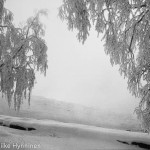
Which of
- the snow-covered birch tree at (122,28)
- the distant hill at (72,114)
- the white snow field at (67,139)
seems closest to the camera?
the snow-covered birch tree at (122,28)

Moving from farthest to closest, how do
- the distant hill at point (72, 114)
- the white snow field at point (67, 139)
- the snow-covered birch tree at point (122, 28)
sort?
1. the distant hill at point (72, 114)
2. the white snow field at point (67, 139)
3. the snow-covered birch tree at point (122, 28)

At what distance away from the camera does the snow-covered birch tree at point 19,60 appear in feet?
18.7

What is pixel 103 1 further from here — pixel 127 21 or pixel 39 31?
pixel 39 31

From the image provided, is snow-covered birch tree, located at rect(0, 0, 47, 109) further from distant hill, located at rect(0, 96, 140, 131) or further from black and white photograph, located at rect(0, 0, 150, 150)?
distant hill, located at rect(0, 96, 140, 131)

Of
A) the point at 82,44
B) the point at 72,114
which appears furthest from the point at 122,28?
the point at 72,114

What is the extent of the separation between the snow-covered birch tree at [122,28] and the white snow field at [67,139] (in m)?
1.35

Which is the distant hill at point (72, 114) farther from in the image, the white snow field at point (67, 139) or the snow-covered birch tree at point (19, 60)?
the snow-covered birch tree at point (19, 60)

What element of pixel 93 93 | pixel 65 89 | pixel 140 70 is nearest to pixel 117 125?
pixel 140 70

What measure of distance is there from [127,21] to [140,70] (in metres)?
1.20

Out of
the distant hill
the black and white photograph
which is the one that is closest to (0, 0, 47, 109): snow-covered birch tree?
the black and white photograph

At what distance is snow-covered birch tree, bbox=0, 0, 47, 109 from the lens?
5703 mm

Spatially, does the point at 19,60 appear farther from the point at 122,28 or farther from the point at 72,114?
the point at 72,114

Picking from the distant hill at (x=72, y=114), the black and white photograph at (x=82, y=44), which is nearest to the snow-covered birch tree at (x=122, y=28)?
the black and white photograph at (x=82, y=44)

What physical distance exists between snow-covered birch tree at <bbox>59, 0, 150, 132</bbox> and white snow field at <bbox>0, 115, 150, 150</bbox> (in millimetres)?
1347
